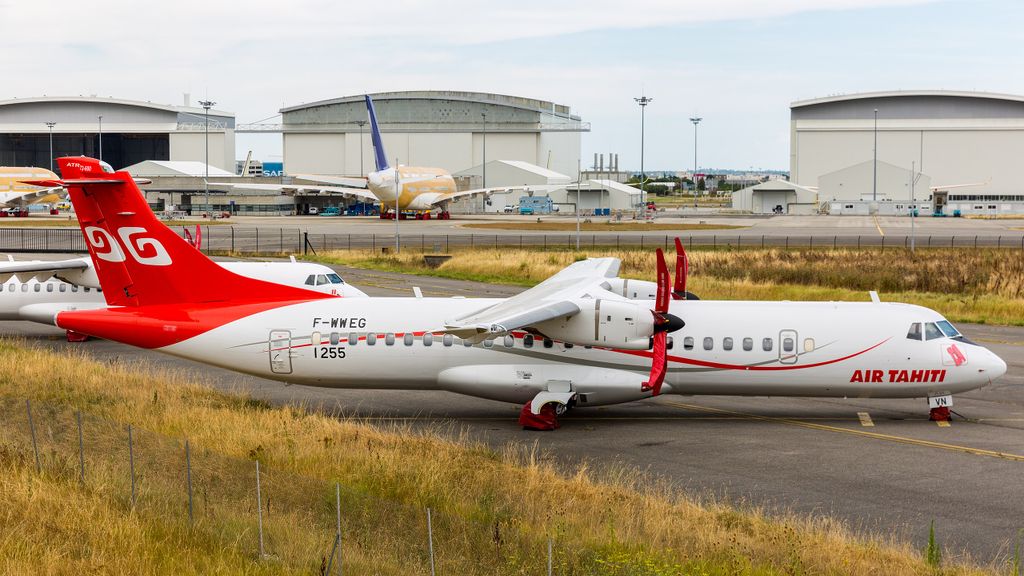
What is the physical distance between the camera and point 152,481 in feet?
54.4

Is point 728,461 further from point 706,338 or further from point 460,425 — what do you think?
point 460,425

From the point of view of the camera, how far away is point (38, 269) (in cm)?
3525

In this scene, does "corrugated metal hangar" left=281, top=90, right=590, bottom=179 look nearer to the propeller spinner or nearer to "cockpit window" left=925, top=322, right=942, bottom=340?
"cockpit window" left=925, top=322, right=942, bottom=340

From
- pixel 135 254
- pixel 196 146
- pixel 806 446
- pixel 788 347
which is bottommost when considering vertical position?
pixel 806 446

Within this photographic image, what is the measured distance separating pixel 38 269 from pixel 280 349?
14600 millimetres

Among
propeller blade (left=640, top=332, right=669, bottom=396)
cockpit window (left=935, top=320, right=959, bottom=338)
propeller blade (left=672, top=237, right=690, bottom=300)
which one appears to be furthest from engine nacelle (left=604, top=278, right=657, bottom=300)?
cockpit window (left=935, top=320, right=959, bottom=338)

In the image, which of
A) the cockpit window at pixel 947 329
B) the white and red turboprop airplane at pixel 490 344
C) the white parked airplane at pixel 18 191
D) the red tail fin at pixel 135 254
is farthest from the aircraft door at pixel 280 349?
the white parked airplane at pixel 18 191

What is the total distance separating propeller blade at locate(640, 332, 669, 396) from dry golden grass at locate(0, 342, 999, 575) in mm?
3231

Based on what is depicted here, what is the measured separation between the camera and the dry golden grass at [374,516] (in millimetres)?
13688

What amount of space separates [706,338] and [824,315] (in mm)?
3164

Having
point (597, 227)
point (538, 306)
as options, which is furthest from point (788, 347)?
point (597, 227)

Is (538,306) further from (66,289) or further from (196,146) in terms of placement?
(196,146)

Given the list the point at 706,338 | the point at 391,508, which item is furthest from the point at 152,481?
the point at 706,338

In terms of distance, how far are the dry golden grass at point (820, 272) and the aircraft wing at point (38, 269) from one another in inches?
1002
